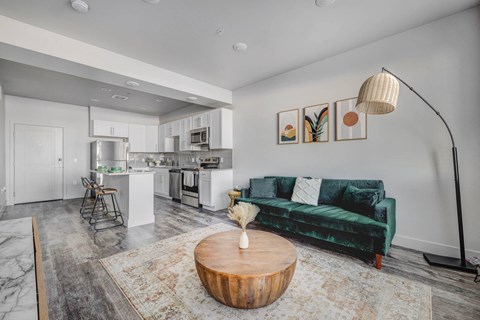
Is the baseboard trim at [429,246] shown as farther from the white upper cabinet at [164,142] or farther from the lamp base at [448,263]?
the white upper cabinet at [164,142]

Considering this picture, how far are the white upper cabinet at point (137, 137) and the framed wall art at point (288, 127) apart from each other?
5134 mm

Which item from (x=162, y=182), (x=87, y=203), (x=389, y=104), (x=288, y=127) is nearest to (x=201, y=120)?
(x=162, y=182)

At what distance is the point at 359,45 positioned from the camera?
126 inches

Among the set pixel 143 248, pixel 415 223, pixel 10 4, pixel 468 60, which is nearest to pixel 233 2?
pixel 10 4

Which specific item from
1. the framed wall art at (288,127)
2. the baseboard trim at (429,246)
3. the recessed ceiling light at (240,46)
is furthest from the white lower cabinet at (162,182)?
the baseboard trim at (429,246)

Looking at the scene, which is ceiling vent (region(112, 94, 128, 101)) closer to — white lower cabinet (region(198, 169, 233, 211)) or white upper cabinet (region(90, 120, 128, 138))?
white upper cabinet (region(90, 120, 128, 138))

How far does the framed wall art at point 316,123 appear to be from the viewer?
3588 millimetres

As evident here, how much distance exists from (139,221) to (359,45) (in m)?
4.61

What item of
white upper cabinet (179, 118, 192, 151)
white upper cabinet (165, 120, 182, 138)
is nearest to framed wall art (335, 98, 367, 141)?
white upper cabinet (179, 118, 192, 151)

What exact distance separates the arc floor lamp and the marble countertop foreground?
7.93ft

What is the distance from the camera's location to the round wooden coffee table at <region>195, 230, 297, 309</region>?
1.51m

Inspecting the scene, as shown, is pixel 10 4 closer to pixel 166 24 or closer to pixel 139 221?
pixel 166 24

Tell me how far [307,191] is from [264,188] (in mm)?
797

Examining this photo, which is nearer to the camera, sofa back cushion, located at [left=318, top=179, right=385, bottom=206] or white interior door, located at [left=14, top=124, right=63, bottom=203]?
sofa back cushion, located at [left=318, top=179, right=385, bottom=206]
